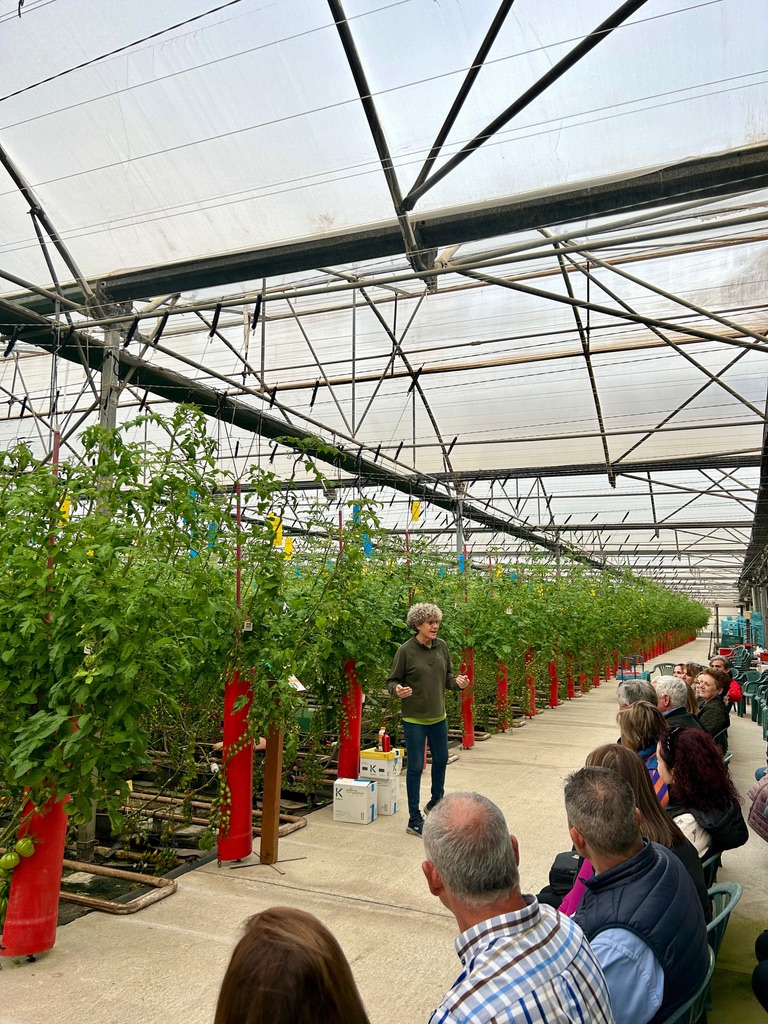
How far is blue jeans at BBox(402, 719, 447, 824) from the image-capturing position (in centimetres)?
490

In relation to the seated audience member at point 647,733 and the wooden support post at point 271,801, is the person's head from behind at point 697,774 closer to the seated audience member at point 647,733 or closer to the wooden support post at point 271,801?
the seated audience member at point 647,733

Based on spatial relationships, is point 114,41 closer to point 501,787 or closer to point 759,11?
point 759,11

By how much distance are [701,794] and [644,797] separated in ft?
3.01

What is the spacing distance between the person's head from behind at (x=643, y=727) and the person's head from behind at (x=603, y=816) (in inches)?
65.3

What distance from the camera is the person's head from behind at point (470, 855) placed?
155 centimetres

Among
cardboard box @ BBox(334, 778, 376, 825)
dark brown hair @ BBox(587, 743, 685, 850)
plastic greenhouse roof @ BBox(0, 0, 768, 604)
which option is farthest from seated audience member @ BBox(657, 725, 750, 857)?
plastic greenhouse roof @ BBox(0, 0, 768, 604)

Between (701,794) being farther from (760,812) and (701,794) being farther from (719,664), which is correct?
(719,664)

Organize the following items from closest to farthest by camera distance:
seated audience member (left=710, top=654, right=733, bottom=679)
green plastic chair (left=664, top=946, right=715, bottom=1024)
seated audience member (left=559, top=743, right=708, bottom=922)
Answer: green plastic chair (left=664, top=946, right=715, bottom=1024) → seated audience member (left=559, top=743, right=708, bottom=922) → seated audience member (left=710, top=654, right=733, bottom=679)

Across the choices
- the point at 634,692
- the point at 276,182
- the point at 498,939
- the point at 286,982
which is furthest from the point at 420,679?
the point at 286,982

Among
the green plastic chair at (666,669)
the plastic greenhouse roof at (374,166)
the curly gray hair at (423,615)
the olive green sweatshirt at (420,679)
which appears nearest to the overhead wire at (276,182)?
the plastic greenhouse roof at (374,166)

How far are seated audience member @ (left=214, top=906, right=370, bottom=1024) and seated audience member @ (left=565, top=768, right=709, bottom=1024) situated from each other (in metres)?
0.94

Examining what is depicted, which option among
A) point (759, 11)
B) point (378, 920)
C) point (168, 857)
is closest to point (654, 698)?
point (378, 920)

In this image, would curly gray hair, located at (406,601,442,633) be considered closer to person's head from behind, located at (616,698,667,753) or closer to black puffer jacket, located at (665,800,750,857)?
person's head from behind, located at (616,698,667,753)

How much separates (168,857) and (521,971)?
3.44m
